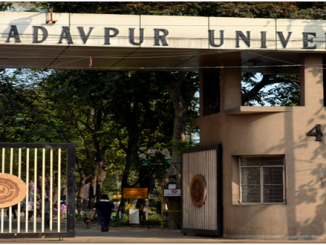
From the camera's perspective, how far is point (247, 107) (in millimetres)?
18266

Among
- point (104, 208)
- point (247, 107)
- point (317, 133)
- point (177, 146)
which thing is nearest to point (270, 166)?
point (317, 133)

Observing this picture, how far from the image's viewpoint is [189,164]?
68.5 feet

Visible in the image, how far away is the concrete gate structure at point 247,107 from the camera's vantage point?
1797 cm

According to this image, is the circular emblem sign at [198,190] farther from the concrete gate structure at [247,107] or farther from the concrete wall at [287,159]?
the concrete wall at [287,159]

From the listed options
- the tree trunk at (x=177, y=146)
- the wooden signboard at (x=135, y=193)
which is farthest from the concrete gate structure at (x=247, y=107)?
the wooden signboard at (x=135, y=193)

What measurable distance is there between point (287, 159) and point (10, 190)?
8.18m

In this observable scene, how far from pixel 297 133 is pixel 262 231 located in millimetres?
3149

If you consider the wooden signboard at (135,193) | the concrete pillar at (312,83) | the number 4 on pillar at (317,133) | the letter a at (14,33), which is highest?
the letter a at (14,33)

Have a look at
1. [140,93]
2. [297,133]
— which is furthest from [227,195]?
[140,93]

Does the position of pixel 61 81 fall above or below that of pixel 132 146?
above

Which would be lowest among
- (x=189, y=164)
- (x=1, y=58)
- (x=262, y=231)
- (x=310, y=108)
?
(x=262, y=231)

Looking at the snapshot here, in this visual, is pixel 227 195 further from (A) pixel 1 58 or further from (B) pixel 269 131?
(A) pixel 1 58

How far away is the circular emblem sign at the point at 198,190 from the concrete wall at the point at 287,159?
0.91 metres

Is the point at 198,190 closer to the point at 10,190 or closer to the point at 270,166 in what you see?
the point at 270,166
